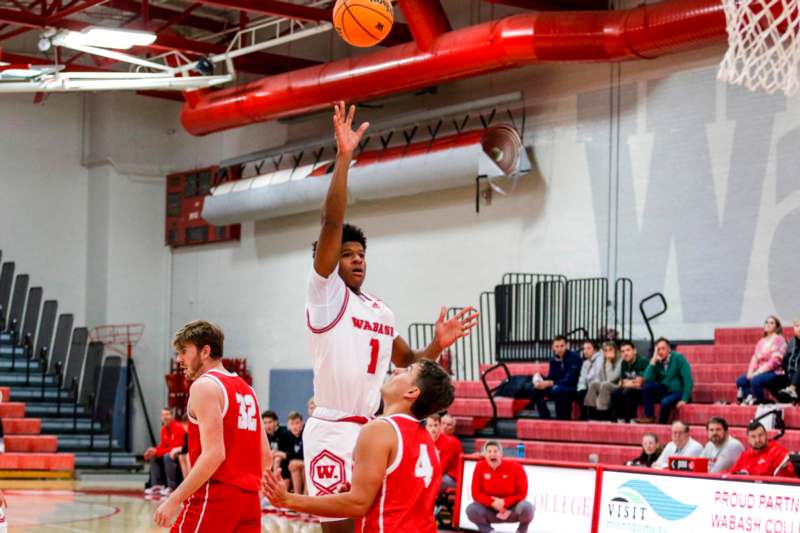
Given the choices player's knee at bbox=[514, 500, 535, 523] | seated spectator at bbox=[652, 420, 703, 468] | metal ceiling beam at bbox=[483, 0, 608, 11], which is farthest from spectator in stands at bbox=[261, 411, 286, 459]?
metal ceiling beam at bbox=[483, 0, 608, 11]

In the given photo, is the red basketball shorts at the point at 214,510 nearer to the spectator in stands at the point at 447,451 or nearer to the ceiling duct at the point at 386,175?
the spectator in stands at the point at 447,451

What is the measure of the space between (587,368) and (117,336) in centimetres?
1326

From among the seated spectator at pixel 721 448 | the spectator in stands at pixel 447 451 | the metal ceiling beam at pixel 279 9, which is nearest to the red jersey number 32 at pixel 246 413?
the seated spectator at pixel 721 448

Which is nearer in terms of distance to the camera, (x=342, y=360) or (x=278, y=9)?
(x=342, y=360)

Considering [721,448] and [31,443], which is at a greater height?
[721,448]

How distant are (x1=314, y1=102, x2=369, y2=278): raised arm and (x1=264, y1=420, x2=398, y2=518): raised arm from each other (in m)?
1.12

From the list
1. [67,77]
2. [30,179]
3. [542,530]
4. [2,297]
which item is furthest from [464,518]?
[30,179]

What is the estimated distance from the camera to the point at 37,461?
70.5ft

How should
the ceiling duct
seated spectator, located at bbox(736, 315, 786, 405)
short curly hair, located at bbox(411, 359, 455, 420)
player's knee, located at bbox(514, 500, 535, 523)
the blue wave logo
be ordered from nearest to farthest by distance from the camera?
short curly hair, located at bbox(411, 359, 455, 420) < the blue wave logo < player's knee, located at bbox(514, 500, 535, 523) < seated spectator, located at bbox(736, 315, 786, 405) < the ceiling duct

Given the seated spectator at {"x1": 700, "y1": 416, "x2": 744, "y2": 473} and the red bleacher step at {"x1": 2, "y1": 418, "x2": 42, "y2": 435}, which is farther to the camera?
the red bleacher step at {"x1": 2, "y1": 418, "x2": 42, "y2": 435}

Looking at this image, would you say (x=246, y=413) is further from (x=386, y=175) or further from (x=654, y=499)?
(x=386, y=175)

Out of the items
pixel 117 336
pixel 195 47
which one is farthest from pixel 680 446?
pixel 117 336

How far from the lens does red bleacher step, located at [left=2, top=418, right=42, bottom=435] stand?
2212 cm

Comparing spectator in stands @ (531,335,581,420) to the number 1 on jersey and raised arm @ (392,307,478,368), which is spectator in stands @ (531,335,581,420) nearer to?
raised arm @ (392,307,478,368)
